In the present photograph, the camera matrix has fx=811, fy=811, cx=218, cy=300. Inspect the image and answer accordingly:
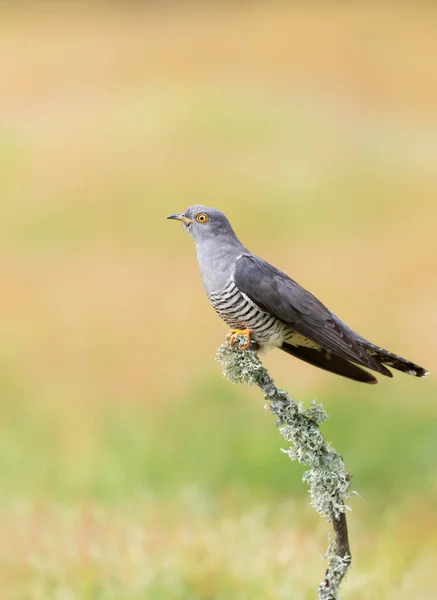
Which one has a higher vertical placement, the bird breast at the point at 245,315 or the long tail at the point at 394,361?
the bird breast at the point at 245,315

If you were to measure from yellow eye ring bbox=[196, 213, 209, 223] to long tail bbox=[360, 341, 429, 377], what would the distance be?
50 centimetres

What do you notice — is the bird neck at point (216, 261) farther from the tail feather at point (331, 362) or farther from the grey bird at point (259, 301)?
the tail feather at point (331, 362)

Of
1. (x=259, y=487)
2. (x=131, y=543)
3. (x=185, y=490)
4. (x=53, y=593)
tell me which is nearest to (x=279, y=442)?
(x=259, y=487)

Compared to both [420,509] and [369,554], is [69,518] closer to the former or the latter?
[369,554]

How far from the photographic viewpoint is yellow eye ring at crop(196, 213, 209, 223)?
2047mm

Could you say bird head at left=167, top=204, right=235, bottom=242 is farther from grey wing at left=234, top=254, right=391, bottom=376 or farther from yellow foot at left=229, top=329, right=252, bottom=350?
yellow foot at left=229, top=329, right=252, bottom=350

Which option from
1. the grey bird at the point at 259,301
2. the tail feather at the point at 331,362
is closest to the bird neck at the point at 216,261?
the grey bird at the point at 259,301

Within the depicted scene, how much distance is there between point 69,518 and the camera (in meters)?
3.37

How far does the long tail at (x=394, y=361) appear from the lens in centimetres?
190

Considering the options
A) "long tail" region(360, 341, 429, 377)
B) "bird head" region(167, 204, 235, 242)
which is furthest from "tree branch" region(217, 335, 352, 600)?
"bird head" region(167, 204, 235, 242)

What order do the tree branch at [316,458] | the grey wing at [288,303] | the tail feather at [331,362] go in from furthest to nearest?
1. the tail feather at [331,362]
2. the grey wing at [288,303]
3. the tree branch at [316,458]

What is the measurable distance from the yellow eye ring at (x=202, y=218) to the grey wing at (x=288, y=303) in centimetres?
13

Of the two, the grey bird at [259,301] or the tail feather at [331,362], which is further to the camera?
the tail feather at [331,362]

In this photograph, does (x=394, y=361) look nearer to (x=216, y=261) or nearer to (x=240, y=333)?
(x=240, y=333)
